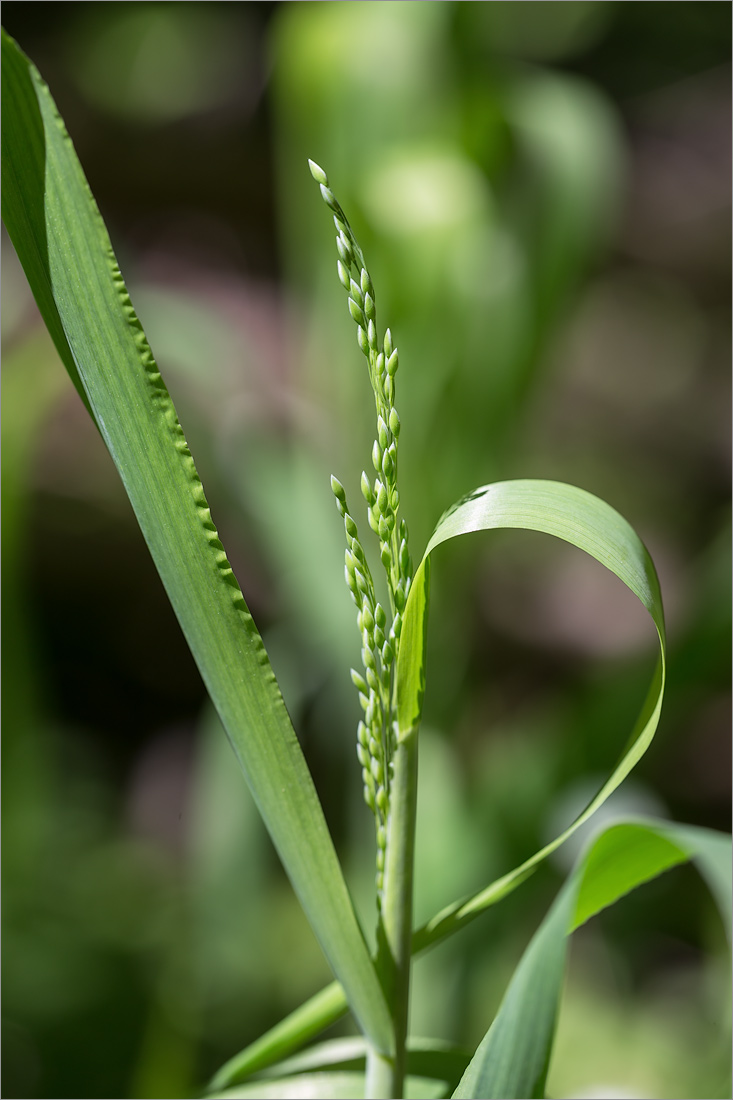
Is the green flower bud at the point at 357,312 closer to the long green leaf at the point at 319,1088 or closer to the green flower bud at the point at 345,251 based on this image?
the green flower bud at the point at 345,251

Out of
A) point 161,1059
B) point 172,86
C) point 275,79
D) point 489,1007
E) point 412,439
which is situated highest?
point 172,86

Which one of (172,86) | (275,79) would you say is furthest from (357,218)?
(172,86)

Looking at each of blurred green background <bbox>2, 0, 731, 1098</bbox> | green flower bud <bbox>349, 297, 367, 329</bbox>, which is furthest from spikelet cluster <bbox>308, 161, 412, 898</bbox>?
blurred green background <bbox>2, 0, 731, 1098</bbox>

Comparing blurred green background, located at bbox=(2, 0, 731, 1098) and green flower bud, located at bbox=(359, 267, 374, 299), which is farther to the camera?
blurred green background, located at bbox=(2, 0, 731, 1098)

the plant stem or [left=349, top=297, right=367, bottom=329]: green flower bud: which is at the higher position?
[left=349, top=297, right=367, bottom=329]: green flower bud

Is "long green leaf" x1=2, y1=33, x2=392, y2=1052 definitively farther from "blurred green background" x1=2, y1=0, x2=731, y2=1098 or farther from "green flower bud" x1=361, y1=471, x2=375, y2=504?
"blurred green background" x1=2, y1=0, x2=731, y2=1098

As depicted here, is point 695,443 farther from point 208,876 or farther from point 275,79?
point 208,876

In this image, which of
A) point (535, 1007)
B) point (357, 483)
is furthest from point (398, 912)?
point (357, 483)
